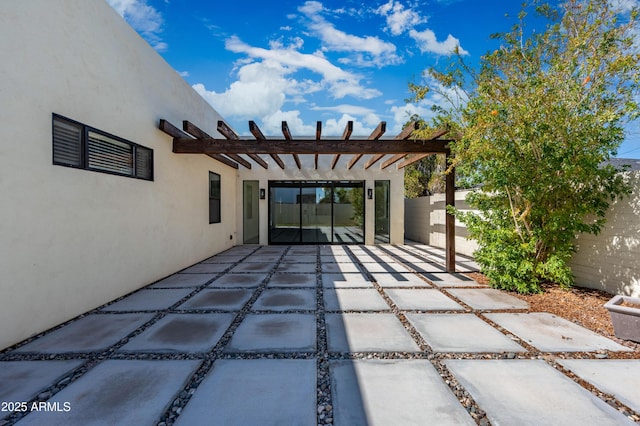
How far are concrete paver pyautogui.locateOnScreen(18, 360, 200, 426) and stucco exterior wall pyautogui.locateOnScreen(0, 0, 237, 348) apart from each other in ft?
4.36

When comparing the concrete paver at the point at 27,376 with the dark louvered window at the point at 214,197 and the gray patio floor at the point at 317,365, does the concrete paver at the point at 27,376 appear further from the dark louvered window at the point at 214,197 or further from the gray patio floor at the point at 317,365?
the dark louvered window at the point at 214,197

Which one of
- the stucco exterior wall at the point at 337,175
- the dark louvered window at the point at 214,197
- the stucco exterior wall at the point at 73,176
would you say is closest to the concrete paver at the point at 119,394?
the stucco exterior wall at the point at 73,176

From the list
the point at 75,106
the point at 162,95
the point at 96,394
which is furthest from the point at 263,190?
the point at 96,394

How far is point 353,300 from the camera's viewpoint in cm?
417

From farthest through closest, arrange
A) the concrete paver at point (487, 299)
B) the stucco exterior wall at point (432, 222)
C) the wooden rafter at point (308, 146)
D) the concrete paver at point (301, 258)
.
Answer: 1. the stucco exterior wall at point (432, 222)
2. the concrete paver at point (301, 258)
3. the wooden rafter at point (308, 146)
4. the concrete paver at point (487, 299)

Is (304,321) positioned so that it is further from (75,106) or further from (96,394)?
(75,106)

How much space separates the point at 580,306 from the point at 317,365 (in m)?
3.81

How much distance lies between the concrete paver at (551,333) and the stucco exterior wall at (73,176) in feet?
16.6

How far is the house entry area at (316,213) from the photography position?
1073cm

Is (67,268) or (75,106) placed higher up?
(75,106)

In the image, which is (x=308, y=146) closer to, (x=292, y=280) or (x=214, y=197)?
(x=292, y=280)

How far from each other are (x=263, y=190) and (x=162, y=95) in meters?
5.36

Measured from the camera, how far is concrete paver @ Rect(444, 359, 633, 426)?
183 centimetres

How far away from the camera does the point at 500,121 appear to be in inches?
168
